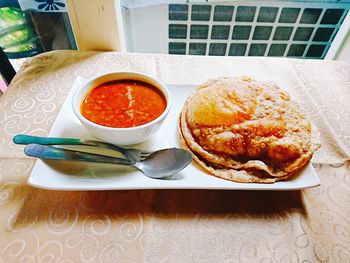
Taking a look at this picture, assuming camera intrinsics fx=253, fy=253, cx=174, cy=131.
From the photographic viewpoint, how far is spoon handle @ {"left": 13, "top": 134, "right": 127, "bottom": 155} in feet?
2.31

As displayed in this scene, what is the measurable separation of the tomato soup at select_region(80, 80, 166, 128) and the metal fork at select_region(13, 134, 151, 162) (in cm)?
6

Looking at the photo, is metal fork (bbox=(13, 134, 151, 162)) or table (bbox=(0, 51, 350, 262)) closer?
table (bbox=(0, 51, 350, 262))

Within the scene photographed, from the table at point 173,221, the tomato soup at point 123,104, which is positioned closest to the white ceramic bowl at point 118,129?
the tomato soup at point 123,104

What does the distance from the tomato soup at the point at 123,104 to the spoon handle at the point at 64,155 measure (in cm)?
10

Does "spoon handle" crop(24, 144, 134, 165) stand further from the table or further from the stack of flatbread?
the stack of flatbread

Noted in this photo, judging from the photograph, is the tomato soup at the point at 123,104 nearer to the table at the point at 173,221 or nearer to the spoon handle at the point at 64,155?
the spoon handle at the point at 64,155

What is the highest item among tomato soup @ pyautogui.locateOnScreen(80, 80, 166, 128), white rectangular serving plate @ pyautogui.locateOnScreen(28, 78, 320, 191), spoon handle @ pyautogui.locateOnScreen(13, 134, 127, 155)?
tomato soup @ pyautogui.locateOnScreen(80, 80, 166, 128)

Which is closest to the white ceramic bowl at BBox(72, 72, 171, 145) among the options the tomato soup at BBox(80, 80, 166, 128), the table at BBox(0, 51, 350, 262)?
the tomato soup at BBox(80, 80, 166, 128)

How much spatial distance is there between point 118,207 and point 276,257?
1.33 ft

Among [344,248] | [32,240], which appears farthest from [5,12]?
[344,248]

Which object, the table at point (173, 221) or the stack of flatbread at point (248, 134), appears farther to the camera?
the stack of flatbread at point (248, 134)

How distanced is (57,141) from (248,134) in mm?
547

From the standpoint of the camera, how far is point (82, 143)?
73 centimetres

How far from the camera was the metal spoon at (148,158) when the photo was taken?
26.2 inches
